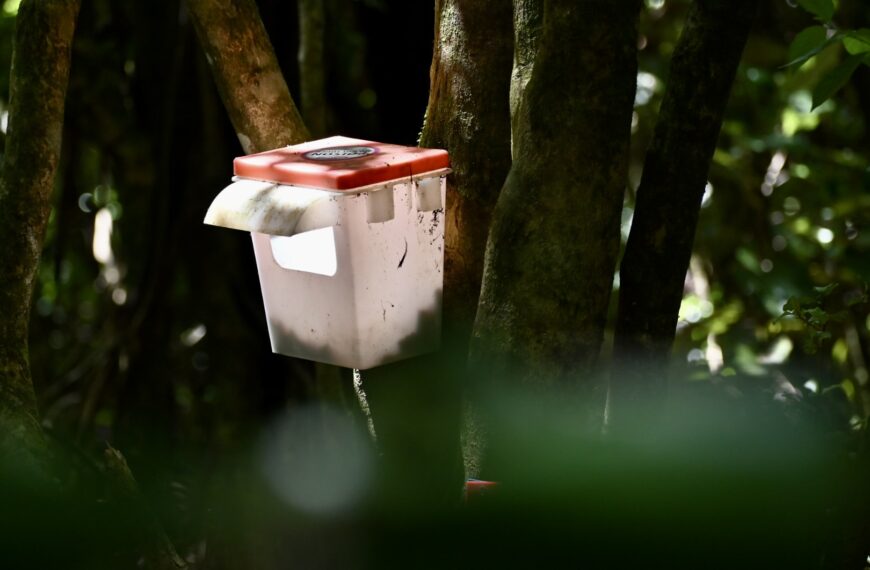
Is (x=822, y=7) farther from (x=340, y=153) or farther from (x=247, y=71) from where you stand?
(x=247, y=71)

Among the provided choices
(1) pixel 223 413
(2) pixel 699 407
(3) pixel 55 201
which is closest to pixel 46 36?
(2) pixel 699 407

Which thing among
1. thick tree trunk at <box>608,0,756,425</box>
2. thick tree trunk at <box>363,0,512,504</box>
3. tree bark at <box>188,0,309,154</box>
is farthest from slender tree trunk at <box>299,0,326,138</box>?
thick tree trunk at <box>608,0,756,425</box>

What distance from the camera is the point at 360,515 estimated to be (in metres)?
2.24

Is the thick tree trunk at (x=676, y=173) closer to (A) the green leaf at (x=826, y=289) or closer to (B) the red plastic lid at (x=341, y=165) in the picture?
(A) the green leaf at (x=826, y=289)

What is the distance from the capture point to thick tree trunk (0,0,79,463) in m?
2.28

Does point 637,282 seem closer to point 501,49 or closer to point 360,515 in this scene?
point 501,49

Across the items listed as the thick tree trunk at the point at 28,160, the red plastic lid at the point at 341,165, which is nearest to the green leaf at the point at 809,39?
the red plastic lid at the point at 341,165

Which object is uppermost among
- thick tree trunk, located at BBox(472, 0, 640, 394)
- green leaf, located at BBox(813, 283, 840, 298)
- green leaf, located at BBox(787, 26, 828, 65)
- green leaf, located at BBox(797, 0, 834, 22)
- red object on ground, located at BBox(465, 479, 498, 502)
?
green leaf, located at BBox(797, 0, 834, 22)

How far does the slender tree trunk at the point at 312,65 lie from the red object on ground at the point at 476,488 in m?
1.87

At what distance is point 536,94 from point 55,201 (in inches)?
135

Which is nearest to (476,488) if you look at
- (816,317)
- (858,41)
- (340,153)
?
(340,153)

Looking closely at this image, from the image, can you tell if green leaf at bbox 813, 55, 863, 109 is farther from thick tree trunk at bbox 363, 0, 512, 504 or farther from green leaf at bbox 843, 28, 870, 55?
thick tree trunk at bbox 363, 0, 512, 504

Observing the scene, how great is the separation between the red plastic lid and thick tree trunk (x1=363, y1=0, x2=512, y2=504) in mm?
228

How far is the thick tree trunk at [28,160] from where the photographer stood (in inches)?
89.7
